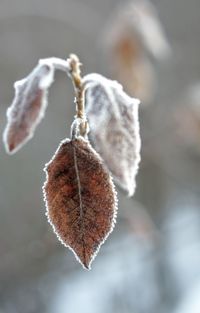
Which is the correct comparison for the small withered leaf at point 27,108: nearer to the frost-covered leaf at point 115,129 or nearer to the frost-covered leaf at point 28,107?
the frost-covered leaf at point 28,107

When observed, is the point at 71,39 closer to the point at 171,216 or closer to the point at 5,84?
the point at 5,84

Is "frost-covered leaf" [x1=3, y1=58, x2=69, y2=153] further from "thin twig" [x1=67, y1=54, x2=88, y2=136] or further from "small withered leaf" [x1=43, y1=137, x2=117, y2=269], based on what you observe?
"small withered leaf" [x1=43, y1=137, x2=117, y2=269]

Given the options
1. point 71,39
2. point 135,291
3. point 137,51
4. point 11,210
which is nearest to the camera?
point 137,51

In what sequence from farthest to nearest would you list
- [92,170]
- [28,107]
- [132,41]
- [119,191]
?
[132,41], [119,191], [28,107], [92,170]

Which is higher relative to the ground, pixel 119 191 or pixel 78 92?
pixel 78 92

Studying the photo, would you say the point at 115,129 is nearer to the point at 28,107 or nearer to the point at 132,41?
the point at 28,107

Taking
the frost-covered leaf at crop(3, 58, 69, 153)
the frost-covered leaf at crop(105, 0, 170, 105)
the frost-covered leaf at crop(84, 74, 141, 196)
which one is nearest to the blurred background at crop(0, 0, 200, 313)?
the frost-covered leaf at crop(105, 0, 170, 105)

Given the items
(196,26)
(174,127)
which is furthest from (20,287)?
(196,26)

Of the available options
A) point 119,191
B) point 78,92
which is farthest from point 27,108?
point 119,191

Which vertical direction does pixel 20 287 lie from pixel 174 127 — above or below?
below
